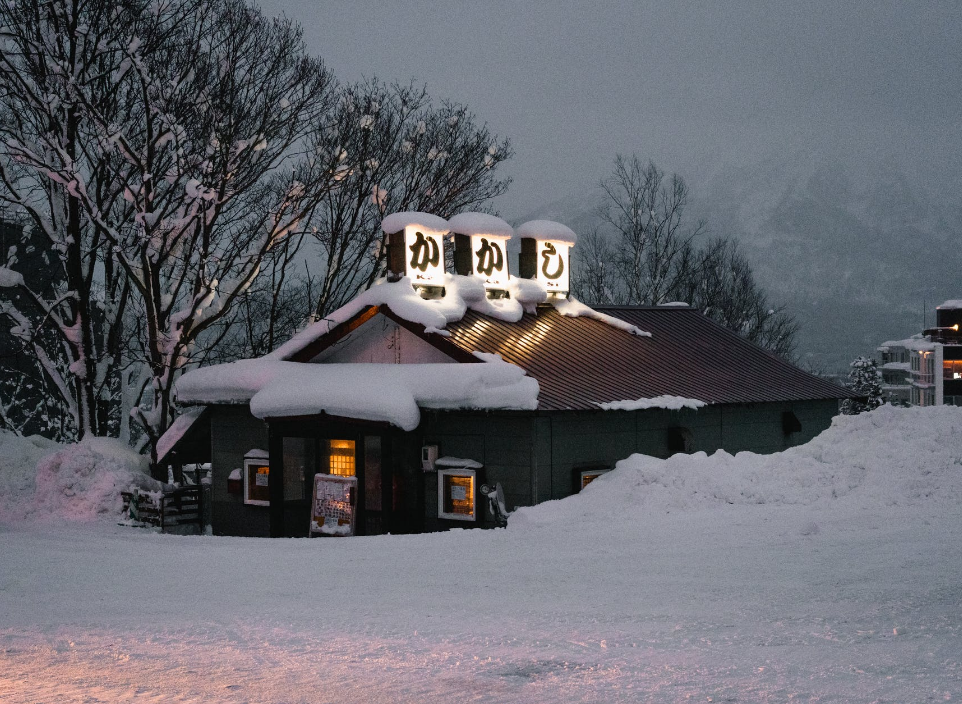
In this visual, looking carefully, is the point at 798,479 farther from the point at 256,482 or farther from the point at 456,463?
the point at 256,482

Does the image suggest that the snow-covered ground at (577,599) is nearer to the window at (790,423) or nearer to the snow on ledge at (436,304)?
the window at (790,423)

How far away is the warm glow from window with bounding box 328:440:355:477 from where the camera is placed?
2017cm

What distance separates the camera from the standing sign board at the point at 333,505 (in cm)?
1842

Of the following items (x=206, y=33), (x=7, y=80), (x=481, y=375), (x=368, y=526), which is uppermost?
(x=206, y=33)

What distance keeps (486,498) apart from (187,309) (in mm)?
9107

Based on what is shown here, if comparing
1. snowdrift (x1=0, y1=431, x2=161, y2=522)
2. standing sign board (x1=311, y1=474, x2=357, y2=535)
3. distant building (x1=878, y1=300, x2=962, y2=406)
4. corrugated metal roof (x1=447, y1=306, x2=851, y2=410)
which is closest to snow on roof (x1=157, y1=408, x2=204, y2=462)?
snowdrift (x1=0, y1=431, x2=161, y2=522)

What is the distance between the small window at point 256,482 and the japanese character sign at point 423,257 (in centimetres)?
528

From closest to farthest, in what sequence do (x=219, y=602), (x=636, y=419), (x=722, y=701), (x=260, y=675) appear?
(x=722, y=701)
(x=260, y=675)
(x=219, y=602)
(x=636, y=419)

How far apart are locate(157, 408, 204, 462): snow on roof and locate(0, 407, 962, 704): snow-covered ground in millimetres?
4534

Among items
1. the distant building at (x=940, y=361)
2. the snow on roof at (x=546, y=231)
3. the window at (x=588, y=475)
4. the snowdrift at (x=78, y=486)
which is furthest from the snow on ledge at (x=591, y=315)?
the distant building at (x=940, y=361)

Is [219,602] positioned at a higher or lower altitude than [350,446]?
lower

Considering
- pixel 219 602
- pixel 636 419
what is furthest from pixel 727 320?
pixel 219 602

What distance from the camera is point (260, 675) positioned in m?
7.49

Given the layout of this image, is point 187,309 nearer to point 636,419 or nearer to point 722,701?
point 636,419
